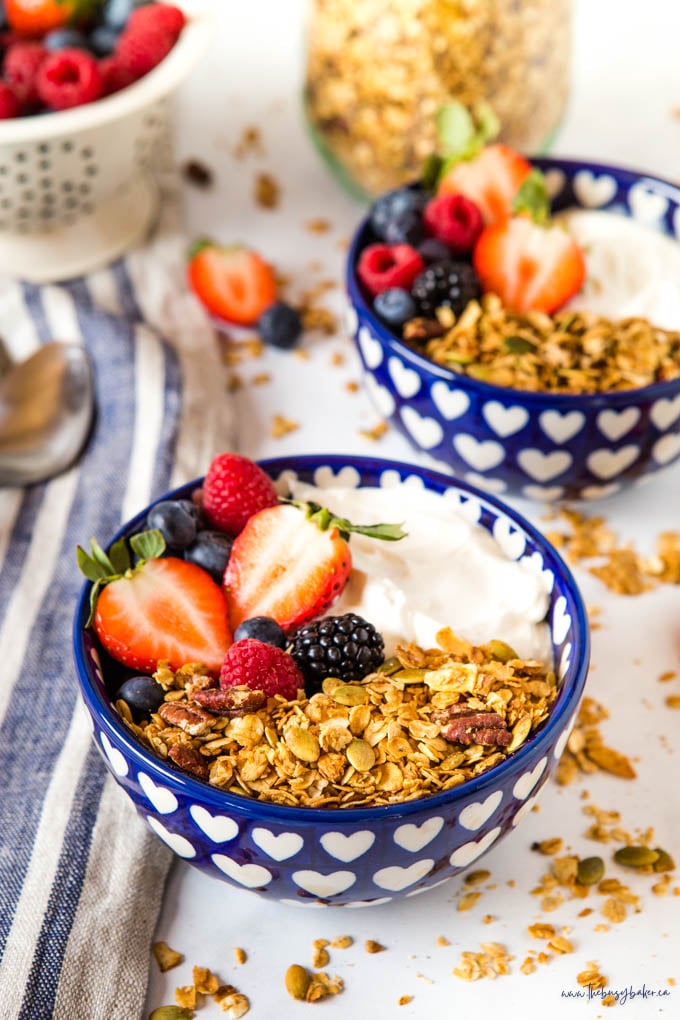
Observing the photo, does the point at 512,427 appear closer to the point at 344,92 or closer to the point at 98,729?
the point at 98,729

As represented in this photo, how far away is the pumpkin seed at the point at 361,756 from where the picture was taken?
2.68 feet

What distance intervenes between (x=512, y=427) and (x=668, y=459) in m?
0.18

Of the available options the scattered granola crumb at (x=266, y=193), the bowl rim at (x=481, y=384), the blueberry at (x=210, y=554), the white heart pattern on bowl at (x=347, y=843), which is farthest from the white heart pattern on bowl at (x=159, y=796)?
the scattered granola crumb at (x=266, y=193)

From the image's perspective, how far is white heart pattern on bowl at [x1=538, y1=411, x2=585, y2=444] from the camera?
1117mm

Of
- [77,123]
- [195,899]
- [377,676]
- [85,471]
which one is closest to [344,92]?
[77,123]

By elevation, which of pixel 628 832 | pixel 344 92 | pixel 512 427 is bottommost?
pixel 628 832

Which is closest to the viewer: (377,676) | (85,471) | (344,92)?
(377,676)

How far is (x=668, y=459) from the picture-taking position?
120 cm

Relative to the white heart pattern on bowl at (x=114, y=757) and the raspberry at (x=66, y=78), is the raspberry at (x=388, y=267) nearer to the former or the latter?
the raspberry at (x=66, y=78)

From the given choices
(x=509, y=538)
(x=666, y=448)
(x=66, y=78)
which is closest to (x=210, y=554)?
(x=509, y=538)

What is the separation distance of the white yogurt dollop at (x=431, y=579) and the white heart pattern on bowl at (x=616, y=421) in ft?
0.60

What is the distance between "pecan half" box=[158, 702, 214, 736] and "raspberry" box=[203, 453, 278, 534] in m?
0.19

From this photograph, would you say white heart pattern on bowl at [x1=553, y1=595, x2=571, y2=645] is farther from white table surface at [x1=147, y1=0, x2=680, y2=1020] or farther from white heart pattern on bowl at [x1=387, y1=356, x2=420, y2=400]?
white heart pattern on bowl at [x1=387, y1=356, x2=420, y2=400]

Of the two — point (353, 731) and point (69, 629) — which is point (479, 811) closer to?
point (353, 731)
